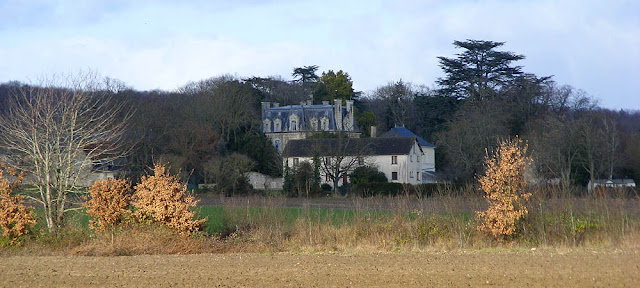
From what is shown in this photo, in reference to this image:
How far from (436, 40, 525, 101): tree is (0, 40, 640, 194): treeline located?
10 centimetres

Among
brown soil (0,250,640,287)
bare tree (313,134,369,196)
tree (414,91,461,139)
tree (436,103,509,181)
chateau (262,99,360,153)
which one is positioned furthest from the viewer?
chateau (262,99,360,153)

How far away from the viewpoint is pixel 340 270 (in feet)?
43.9

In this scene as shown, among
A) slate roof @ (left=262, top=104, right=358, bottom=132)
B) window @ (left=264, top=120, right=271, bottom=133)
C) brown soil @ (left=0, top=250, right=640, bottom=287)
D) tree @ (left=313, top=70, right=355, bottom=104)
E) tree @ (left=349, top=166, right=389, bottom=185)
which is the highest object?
tree @ (left=313, top=70, right=355, bottom=104)

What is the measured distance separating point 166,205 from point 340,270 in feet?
20.4

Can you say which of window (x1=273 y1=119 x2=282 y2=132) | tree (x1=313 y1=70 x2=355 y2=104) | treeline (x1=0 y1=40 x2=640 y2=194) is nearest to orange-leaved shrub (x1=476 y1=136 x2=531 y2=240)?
treeline (x1=0 y1=40 x2=640 y2=194)

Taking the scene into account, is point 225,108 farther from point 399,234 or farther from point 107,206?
point 399,234

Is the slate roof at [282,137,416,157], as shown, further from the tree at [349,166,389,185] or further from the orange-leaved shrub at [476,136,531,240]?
the orange-leaved shrub at [476,136,531,240]

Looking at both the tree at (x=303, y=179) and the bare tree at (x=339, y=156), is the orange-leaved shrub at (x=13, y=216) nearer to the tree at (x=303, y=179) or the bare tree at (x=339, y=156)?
the tree at (x=303, y=179)

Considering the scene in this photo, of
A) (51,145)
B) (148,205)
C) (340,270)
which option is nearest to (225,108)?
(51,145)

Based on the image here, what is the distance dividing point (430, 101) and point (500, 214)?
51.4 metres

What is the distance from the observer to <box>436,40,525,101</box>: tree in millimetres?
63438

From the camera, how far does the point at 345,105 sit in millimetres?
78438

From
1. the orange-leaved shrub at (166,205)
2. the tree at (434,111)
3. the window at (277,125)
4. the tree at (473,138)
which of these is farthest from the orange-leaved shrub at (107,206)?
the window at (277,125)

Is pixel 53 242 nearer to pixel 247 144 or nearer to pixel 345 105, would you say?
pixel 247 144
